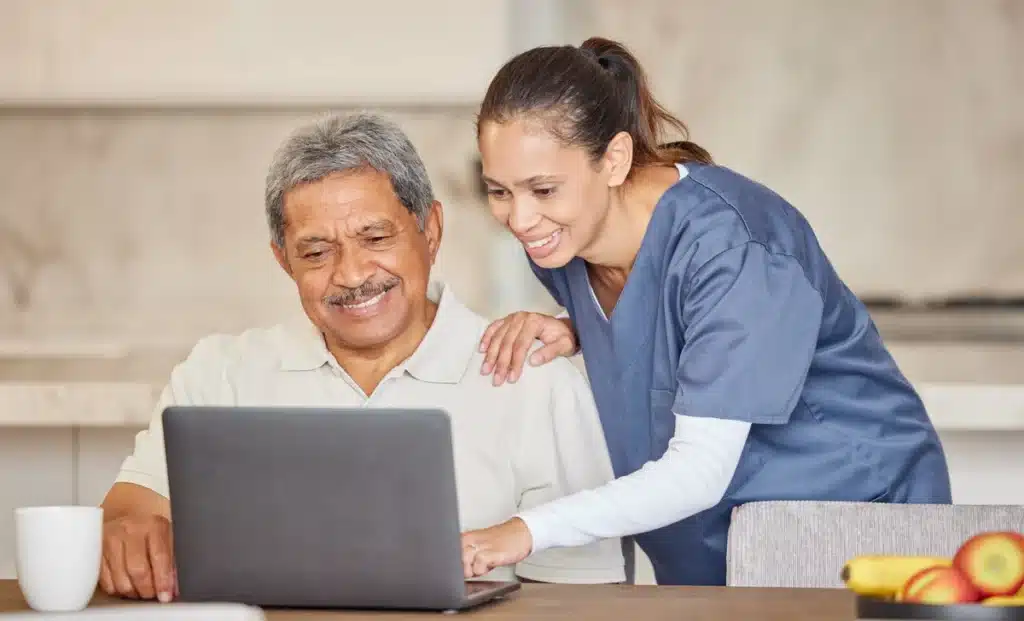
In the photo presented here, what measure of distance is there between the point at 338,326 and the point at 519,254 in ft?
3.91

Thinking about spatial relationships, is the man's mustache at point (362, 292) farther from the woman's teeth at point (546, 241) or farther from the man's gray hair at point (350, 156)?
the woman's teeth at point (546, 241)

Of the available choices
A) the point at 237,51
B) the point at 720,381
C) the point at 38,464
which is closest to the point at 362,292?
the point at 720,381

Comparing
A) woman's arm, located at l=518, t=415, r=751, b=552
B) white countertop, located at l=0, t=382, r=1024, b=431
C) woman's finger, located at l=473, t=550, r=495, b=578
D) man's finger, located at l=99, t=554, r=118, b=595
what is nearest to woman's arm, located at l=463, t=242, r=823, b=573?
woman's arm, located at l=518, t=415, r=751, b=552

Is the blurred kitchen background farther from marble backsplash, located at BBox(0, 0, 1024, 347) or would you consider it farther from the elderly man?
the elderly man

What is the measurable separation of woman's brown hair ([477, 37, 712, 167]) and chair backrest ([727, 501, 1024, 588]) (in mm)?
517

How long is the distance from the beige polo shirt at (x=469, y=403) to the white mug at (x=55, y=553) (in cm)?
52

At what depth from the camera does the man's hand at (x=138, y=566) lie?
1406mm

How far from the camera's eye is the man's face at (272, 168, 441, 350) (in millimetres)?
1803

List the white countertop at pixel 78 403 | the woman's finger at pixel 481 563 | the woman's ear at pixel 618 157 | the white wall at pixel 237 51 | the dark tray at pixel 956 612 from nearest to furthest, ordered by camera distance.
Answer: the dark tray at pixel 956 612 < the woman's finger at pixel 481 563 < the woman's ear at pixel 618 157 < the white countertop at pixel 78 403 < the white wall at pixel 237 51

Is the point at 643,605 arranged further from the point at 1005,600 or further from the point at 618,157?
the point at 618,157

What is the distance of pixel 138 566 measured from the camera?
4.67 feet

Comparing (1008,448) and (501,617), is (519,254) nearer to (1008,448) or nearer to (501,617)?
(1008,448)

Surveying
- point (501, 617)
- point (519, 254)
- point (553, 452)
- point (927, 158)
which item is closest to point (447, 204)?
point (519, 254)

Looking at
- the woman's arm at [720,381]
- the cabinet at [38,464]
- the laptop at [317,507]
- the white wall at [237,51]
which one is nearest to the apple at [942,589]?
the laptop at [317,507]
